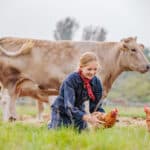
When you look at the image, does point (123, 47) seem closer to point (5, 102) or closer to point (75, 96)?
point (5, 102)

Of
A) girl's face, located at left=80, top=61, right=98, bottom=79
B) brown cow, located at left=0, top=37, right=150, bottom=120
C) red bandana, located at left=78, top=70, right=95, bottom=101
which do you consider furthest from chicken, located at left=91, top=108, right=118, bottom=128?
brown cow, located at left=0, top=37, right=150, bottom=120

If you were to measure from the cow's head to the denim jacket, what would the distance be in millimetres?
6142

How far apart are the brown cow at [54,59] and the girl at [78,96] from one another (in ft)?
18.9

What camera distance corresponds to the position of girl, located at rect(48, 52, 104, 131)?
299 inches

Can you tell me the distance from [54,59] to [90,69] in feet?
21.2

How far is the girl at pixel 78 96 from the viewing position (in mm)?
7598

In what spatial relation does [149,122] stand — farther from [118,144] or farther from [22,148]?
[22,148]

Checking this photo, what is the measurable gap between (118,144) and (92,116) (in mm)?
1189

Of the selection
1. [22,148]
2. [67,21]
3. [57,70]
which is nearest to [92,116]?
[22,148]

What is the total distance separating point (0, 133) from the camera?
21.8 ft

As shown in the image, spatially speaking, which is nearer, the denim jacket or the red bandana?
the denim jacket

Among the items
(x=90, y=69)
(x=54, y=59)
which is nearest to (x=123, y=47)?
(x=54, y=59)

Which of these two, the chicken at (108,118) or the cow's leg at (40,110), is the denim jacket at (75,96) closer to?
the chicken at (108,118)

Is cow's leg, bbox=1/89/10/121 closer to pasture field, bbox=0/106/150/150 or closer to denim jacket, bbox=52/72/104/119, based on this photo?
denim jacket, bbox=52/72/104/119
